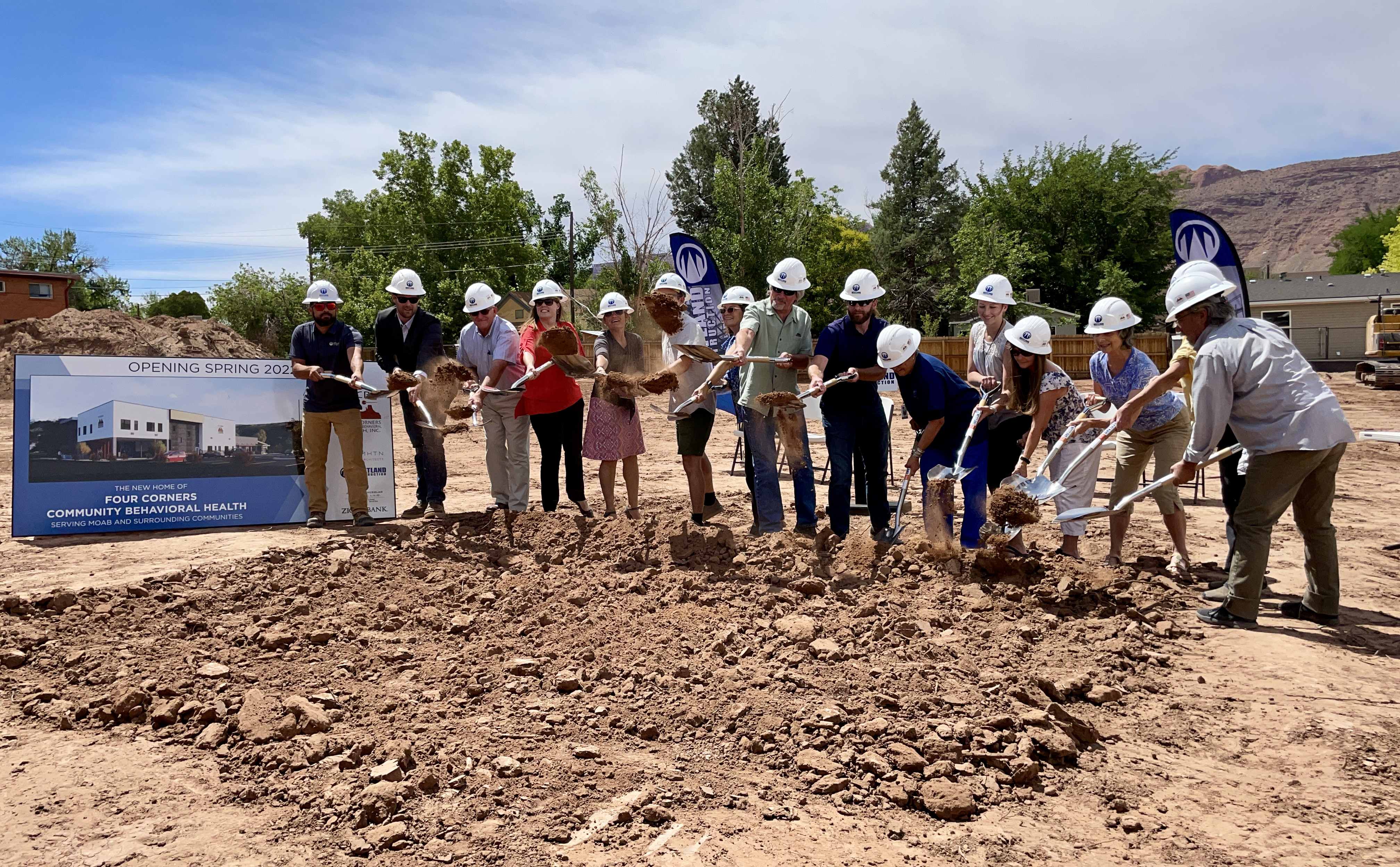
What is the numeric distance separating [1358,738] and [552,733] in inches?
122

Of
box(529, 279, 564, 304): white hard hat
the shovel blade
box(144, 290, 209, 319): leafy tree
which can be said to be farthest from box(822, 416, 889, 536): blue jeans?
box(144, 290, 209, 319): leafy tree

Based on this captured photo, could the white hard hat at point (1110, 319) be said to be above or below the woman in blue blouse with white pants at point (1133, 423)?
above

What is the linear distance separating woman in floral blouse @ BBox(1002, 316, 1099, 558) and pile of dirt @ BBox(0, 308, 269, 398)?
2560 centimetres

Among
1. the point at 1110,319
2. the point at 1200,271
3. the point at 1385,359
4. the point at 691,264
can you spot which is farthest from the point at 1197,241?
the point at 1385,359

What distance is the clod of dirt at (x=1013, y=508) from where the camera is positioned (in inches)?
197

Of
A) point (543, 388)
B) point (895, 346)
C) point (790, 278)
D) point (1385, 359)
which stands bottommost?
point (543, 388)

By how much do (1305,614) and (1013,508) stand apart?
1.57 meters

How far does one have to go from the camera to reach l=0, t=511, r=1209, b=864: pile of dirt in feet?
10.1

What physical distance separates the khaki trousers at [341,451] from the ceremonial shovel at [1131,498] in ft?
17.3

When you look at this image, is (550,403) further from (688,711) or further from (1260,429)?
(1260,429)

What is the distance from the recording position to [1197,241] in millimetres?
6633

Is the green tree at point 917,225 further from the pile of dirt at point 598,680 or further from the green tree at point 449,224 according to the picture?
the pile of dirt at point 598,680

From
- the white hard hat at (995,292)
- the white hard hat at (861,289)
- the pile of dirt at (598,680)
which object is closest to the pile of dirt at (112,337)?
the pile of dirt at (598,680)

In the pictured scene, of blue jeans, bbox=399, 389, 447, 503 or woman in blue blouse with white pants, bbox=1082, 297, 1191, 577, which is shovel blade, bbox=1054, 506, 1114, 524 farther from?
blue jeans, bbox=399, 389, 447, 503
